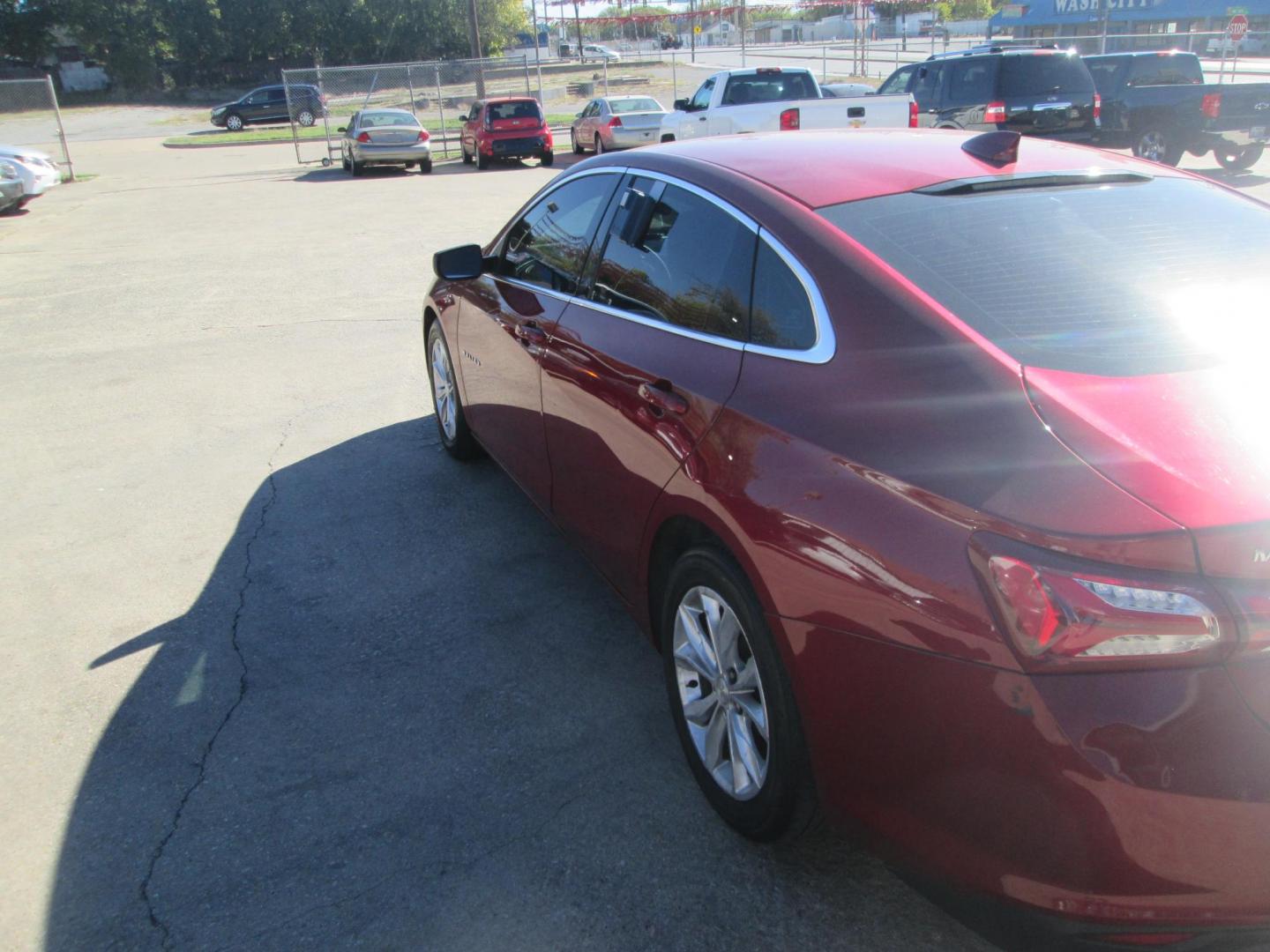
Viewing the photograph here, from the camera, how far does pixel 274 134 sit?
133ft

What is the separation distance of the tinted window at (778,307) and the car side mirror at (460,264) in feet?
7.20

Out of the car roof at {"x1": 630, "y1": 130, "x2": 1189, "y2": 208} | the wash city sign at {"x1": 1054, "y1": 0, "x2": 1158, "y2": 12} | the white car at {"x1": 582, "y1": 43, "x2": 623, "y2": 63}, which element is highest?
the wash city sign at {"x1": 1054, "y1": 0, "x2": 1158, "y2": 12}

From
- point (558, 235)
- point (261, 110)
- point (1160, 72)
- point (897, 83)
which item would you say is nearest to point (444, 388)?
point (558, 235)

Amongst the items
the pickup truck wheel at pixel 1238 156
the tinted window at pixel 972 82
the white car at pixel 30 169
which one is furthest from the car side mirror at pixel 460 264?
the white car at pixel 30 169

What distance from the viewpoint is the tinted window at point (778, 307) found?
2.57 meters

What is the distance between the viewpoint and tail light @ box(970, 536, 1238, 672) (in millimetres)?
1781

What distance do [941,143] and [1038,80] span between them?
12.9 m

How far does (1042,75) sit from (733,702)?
47.4 feet

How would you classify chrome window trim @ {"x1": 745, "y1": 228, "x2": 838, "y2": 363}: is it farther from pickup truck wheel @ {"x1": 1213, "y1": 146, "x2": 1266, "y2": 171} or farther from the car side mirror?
pickup truck wheel @ {"x1": 1213, "y1": 146, "x2": 1266, "y2": 171}

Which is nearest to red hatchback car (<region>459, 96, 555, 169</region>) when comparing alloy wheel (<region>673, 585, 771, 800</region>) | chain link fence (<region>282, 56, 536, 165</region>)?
chain link fence (<region>282, 56, 536, 165</region>)

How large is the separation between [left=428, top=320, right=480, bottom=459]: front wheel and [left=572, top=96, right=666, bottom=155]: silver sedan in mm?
18334

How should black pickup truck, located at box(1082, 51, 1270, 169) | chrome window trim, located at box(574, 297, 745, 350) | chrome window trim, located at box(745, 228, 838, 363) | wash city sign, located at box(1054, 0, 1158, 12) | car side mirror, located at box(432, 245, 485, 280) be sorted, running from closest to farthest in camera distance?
chrome window trim, located at box(745, 228, 838, 363)
chrome window trim, located at box(574, 297, 745, 350)
car side mirror, located at box(432, 245, 485, 280)
black pickup truck, located at box(1082, 51, 1270, 169)
wash city sign, located at box(1054, 0, 1158, 12)

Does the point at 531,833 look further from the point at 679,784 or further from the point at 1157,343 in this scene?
the point at 1157,343

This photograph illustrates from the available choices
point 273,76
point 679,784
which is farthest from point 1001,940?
point 273,76
